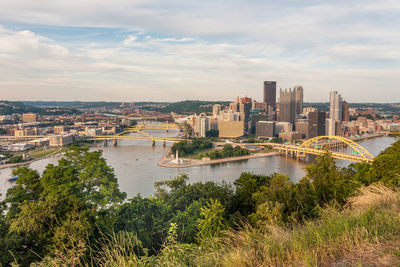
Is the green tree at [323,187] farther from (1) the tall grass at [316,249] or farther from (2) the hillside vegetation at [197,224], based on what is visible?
(1) the tall grass at [316,249]

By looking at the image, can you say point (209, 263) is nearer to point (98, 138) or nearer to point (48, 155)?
point (48, 155)

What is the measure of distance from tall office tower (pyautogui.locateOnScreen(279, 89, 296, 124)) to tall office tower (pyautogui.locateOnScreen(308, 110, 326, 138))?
1079 cm

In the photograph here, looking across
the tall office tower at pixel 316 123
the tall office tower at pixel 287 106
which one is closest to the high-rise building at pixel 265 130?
the tall office tower at pixel 316 123

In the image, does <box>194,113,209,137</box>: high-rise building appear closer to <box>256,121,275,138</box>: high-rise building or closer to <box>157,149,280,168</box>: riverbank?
<box>256,121,275,138</box>: high-rise building

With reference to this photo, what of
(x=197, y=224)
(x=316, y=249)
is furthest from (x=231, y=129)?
(x=316, y=249)

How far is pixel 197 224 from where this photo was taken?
3.84 metres

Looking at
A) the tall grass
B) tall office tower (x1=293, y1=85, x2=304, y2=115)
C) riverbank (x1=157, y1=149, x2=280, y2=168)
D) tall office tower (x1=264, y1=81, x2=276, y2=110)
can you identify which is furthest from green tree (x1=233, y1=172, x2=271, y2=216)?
tall office tower (x1=264, y1=81, x2=276, y2=110)

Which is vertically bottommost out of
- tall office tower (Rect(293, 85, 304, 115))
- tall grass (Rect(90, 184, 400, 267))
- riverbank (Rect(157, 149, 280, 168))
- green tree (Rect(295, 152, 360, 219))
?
riverbank (Rect(157, 149, 280, 168))

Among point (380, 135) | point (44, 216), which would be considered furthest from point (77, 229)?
point (380, 135)

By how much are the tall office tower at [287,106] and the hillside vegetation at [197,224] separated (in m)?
38.6

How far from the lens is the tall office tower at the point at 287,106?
142ft

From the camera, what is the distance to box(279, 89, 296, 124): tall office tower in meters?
43.4

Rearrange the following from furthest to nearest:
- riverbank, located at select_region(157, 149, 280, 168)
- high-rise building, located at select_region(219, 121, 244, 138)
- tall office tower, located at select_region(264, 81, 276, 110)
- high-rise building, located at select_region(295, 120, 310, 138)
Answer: tall office tower, located at select_region(264, 81, 276, 110) → high-rise building, located at select_region(295, 120, 310, 138) → high-rise building, located at select_region(219, 121, 244, 138) → riverbank, located at select_region(157, 149, 280, 168)

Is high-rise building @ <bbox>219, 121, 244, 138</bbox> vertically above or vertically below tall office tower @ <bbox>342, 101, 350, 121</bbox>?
below
